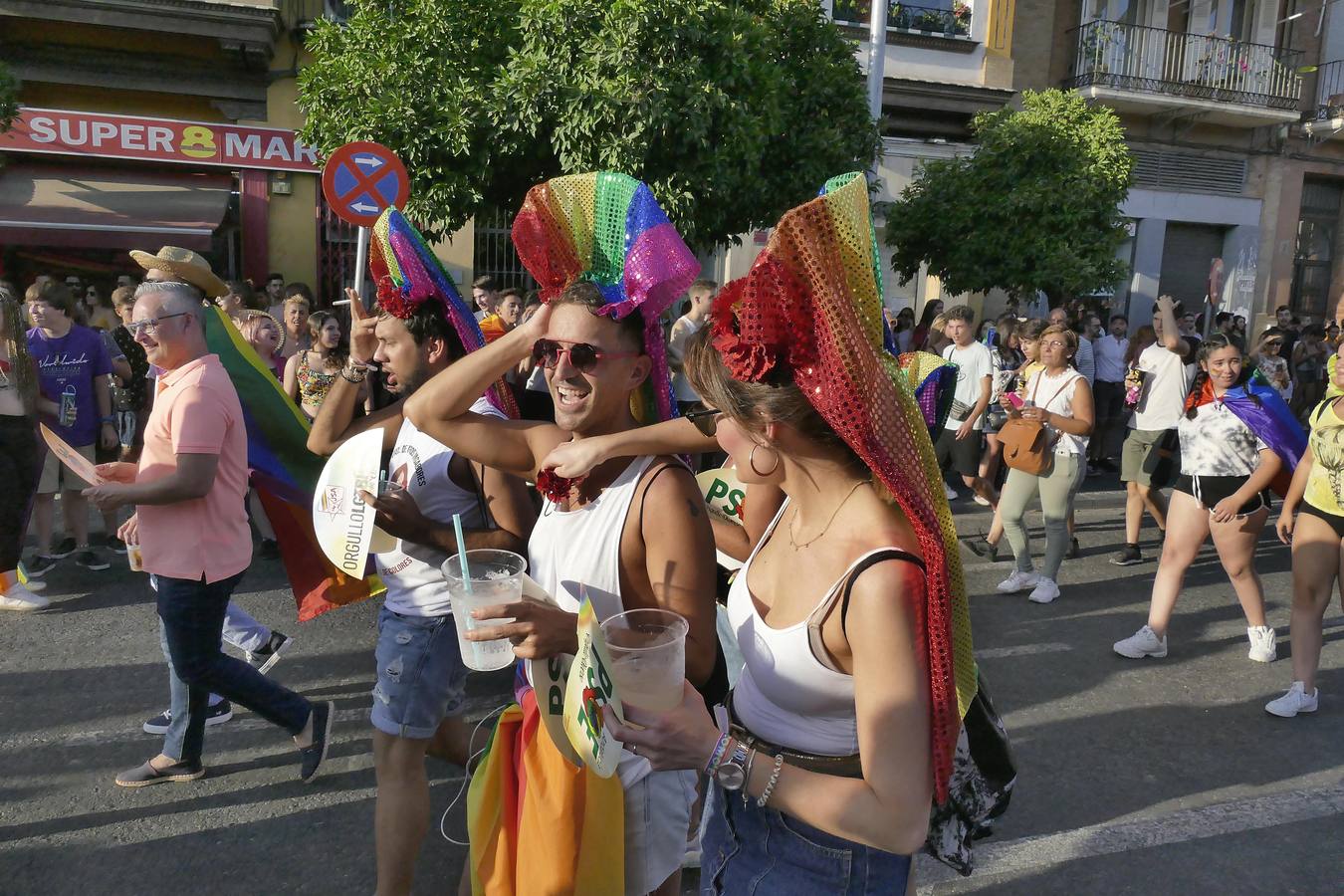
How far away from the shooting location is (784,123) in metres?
11.5

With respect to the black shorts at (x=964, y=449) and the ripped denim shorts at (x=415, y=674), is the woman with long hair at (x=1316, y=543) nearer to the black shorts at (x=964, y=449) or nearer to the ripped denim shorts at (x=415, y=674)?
the black shorts at (x=964, y=449)

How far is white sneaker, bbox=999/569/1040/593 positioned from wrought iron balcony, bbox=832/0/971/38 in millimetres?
13887

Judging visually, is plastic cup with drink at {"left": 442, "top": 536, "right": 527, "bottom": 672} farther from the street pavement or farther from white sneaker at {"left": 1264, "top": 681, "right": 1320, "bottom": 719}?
white sneaker at {"left": 1264, "top": 681, "right": 1320, "bottom": 719}

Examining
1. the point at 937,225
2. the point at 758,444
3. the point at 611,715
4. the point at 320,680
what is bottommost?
the point at 320,680

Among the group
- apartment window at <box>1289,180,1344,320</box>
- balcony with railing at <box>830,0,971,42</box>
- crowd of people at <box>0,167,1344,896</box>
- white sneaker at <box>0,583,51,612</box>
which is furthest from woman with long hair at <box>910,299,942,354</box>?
apartment window at <box>1289,180,1344,320</box>

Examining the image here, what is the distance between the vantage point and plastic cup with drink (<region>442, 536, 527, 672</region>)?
187 centimetres

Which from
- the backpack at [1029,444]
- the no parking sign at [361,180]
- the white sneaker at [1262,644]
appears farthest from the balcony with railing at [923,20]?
the white sneaker at [1262,644]

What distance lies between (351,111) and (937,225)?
8247 millimetres

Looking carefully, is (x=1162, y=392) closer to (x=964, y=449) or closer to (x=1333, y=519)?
(x=964, y=449)

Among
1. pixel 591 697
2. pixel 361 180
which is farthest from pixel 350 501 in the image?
pixel 361 180

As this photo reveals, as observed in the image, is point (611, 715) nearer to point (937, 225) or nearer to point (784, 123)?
point (784, 123)

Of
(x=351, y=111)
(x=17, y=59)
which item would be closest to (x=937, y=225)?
(x=351, y=111)

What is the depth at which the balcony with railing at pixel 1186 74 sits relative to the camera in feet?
61.8

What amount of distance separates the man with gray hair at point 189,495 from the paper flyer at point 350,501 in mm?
871
